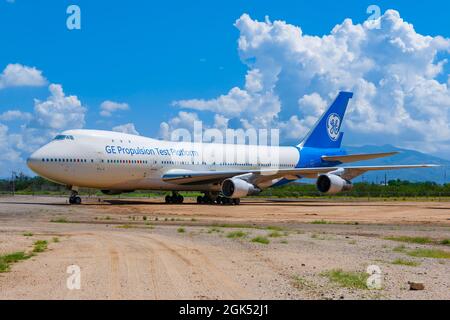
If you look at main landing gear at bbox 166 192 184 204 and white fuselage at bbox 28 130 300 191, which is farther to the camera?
main landing gear at bbox 166 192 184 204

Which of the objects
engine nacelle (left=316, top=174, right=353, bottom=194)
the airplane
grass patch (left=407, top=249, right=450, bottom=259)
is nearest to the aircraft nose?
the airplane

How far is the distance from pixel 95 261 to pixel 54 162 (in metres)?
26.0

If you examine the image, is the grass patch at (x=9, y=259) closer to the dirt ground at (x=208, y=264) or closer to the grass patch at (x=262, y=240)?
the dirt ground at (x=208, y=264)

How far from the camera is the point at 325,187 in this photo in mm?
42438

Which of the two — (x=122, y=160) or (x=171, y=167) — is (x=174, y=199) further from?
(x=122, y=160)

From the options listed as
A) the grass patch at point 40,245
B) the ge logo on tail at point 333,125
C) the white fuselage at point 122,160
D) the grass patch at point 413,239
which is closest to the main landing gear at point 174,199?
the white fuselage at point 122,160

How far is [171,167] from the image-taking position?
4228 centimetres

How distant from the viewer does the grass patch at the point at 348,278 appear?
916cm

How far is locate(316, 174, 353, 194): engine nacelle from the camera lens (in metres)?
42.1

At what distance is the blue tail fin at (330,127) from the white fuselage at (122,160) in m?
8.69

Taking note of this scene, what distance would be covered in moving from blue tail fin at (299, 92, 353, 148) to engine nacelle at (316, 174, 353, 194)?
37.5ft

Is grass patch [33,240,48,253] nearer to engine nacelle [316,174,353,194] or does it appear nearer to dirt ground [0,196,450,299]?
dirt ground [0,196,450,299]
